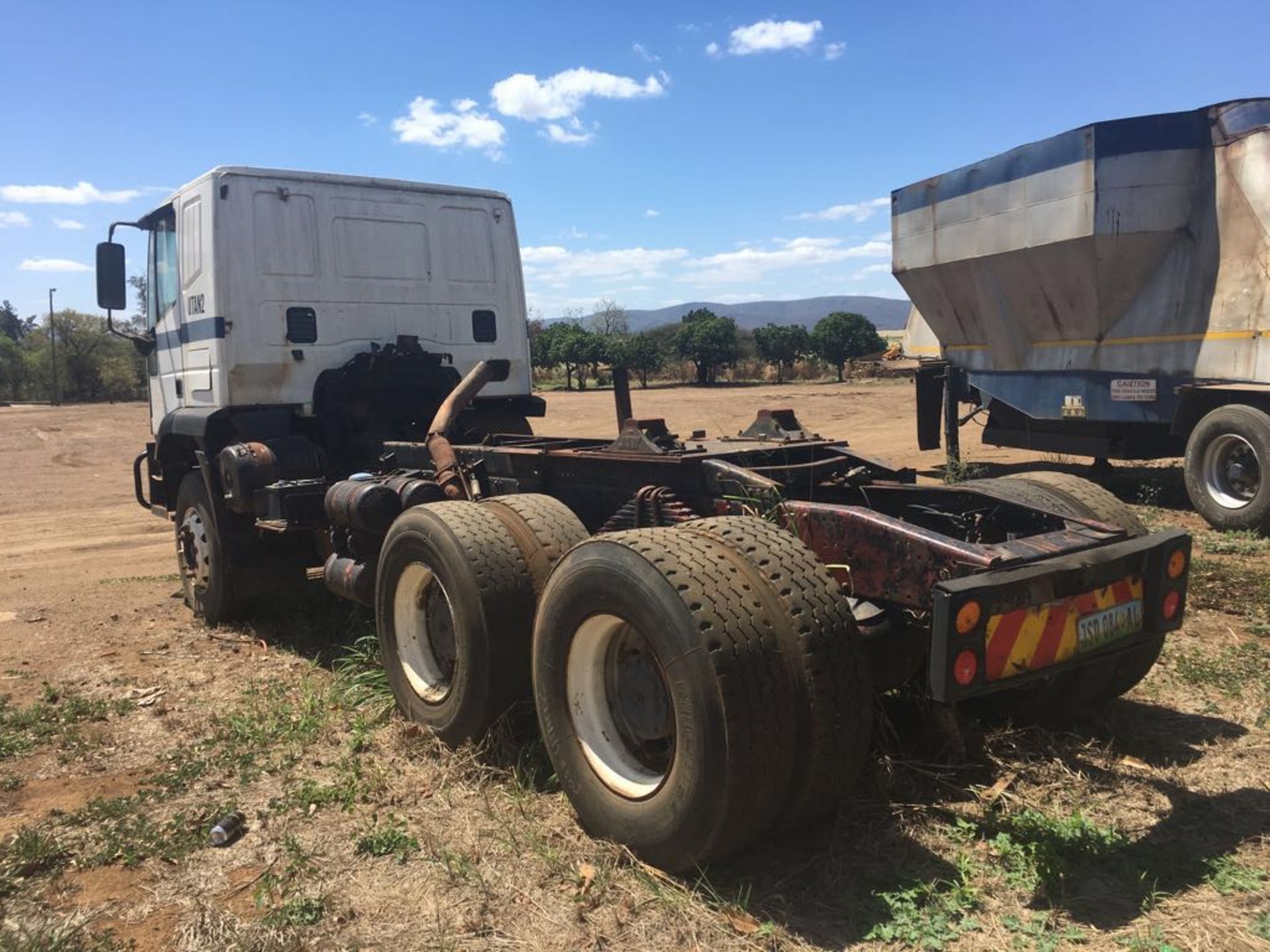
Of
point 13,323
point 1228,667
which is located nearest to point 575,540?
point 1228,667

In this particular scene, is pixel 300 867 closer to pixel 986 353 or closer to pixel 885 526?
pixel 885 526

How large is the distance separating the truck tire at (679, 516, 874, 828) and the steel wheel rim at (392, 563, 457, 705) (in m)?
1.94

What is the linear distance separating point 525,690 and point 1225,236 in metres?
7.86

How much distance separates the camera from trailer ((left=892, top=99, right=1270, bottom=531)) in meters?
8.54

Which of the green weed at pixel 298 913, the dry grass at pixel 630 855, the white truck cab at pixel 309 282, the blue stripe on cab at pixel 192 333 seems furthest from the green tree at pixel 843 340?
the green weed at pixel 298 913

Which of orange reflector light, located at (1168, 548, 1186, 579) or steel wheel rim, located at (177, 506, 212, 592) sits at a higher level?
orange reflector light, located at (1168, 548, 1186, 579)

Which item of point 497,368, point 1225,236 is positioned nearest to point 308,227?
point 497,368

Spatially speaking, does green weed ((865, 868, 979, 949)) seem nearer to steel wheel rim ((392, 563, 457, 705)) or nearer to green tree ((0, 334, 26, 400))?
steel wheel rim ((392, 563, 457, 705))

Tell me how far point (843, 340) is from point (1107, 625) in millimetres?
45340

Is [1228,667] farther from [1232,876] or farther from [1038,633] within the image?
[1038,633]

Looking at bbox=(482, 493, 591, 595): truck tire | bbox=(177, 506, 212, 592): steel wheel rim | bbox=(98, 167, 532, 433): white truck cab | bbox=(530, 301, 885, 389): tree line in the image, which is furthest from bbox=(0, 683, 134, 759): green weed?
bbox=(530, 301, 885, 389): tree line

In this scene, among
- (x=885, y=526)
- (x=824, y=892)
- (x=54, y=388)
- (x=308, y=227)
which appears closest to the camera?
(x=824, y=892)

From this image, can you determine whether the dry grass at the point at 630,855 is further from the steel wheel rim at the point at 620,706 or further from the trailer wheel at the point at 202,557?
the trailer wheel at the point at 202,557

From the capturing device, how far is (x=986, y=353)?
38.3ft
